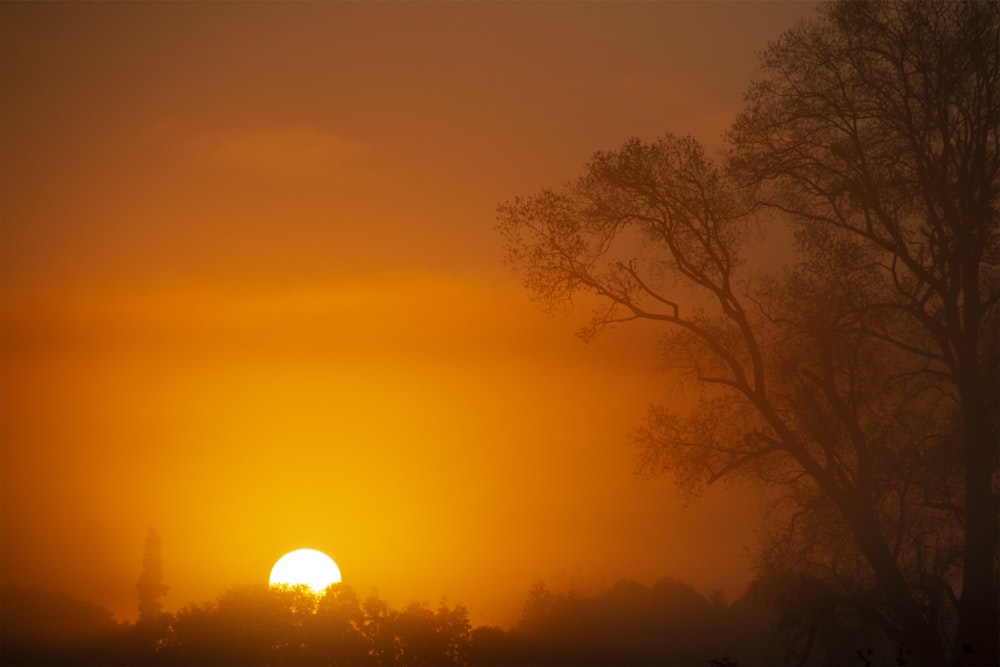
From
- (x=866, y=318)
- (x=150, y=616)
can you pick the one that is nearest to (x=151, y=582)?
(x=150, y=616)

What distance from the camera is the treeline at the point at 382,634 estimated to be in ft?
57.9

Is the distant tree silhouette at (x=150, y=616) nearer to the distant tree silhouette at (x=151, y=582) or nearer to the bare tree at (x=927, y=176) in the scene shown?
the distant tree silhouette at (x=151, y=582)

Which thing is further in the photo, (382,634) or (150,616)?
(150,616)

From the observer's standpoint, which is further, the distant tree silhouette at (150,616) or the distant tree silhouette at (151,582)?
the distant tree silhouette at (151,582)

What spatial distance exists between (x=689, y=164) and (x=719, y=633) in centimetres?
944

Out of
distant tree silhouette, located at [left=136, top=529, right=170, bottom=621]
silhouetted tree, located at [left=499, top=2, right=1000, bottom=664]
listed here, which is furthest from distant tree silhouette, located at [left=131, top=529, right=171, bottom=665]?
silhouetted tree, located at [left=499, top=2, right=1000, bottom=664]

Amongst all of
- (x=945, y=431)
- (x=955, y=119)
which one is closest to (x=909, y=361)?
(x=945, y=431)

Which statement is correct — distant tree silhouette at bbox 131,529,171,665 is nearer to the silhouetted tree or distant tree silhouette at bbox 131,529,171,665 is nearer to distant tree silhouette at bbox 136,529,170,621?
distant tree silhouette at bbox 136,529,170,621

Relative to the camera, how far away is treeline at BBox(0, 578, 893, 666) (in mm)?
17656

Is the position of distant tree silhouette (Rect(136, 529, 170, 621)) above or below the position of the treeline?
above

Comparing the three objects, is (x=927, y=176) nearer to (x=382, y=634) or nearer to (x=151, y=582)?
(x=382, y=634)

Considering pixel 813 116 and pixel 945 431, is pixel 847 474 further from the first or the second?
pixel 813 116

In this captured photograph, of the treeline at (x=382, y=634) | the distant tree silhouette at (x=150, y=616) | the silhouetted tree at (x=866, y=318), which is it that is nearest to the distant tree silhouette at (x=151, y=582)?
the distant tree silhouette at (x=150, y=616)

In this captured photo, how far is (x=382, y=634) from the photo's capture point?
18359mm
